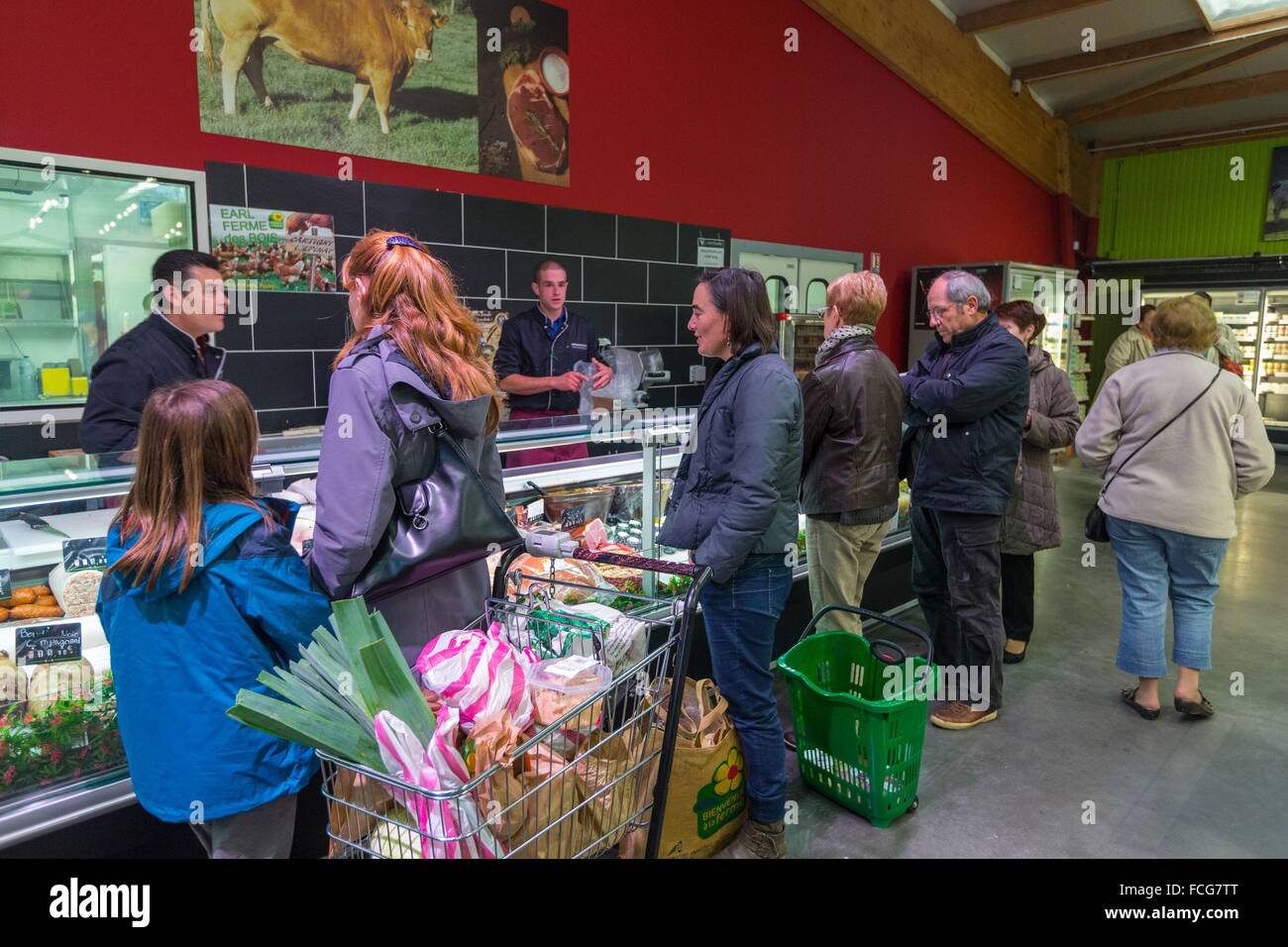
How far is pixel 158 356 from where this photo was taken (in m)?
2.90

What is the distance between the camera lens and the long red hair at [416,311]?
71.5 inches

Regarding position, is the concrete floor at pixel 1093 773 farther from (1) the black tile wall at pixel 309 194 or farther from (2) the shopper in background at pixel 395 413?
(1) the black tile wall at pixel 309 194

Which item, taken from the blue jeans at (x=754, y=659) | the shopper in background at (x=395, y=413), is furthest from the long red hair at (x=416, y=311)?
the blue jeans at (x=754, y=659)

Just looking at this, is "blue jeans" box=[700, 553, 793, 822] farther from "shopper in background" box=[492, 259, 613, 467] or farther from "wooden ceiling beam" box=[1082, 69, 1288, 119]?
"wooden ceiling beam" box=[1082, 69, 1288, 119]

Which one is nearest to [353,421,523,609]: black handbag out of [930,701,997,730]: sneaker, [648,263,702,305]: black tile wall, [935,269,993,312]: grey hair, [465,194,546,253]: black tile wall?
[935,269,993,312]: grey hair

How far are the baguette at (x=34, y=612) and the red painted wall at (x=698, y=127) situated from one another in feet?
8.38

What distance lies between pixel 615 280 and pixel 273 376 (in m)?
2.51

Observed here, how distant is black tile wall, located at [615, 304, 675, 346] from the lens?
614 cm

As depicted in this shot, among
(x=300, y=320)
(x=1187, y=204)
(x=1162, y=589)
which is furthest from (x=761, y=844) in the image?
(x=1187, y=204)

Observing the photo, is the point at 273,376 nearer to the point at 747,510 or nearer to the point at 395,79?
the point at 395,79

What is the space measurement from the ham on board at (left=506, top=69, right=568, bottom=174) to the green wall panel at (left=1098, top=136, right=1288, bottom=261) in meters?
11.6

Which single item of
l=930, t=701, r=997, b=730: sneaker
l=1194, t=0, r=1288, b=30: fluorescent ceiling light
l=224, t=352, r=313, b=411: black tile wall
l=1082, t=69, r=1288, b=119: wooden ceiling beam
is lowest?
l=930, t=701, r=997, b=730: sneaker
